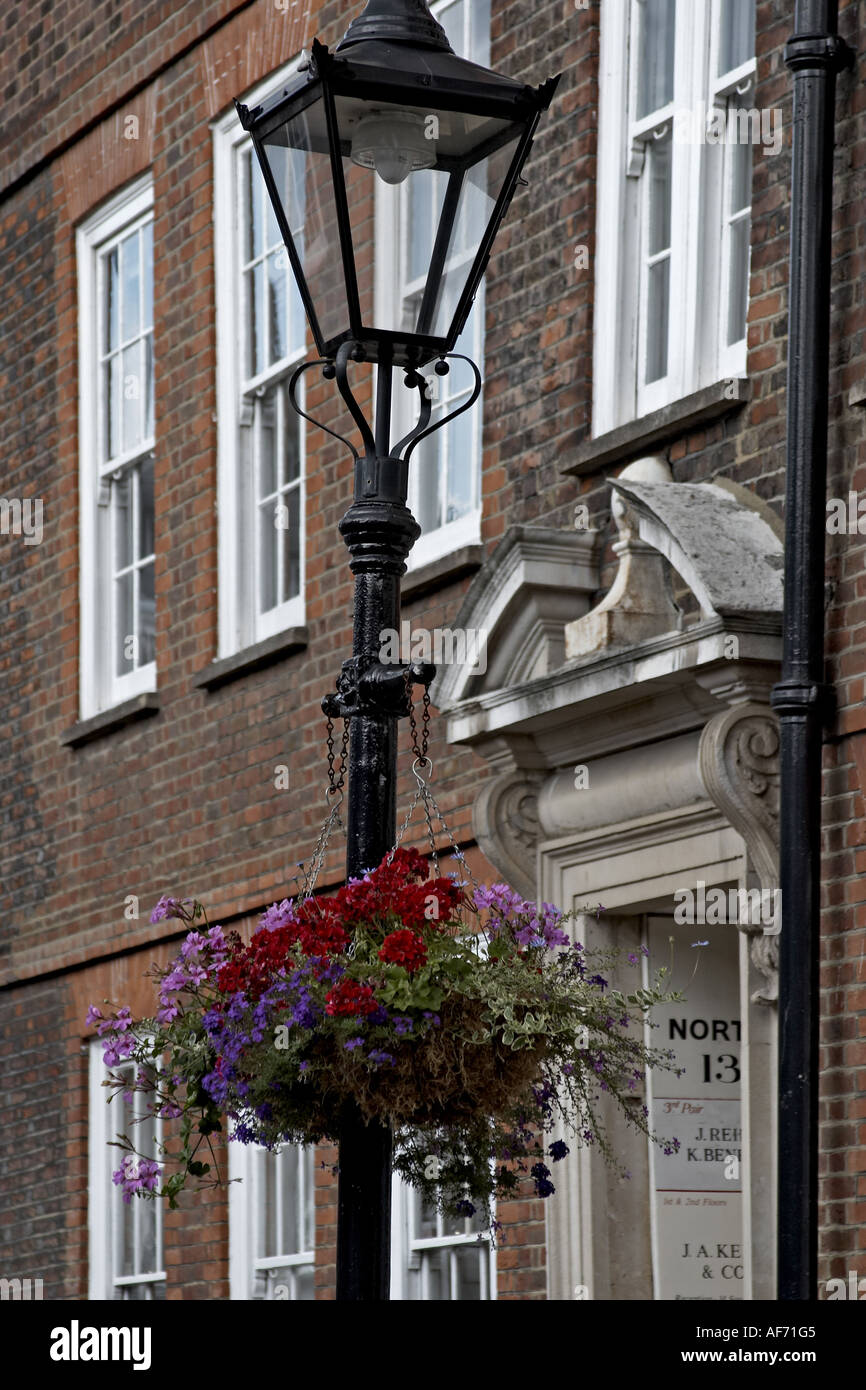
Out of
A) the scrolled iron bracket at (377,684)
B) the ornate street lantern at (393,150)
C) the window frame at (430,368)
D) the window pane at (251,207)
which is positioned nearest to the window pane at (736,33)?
the window frame at (430,368)

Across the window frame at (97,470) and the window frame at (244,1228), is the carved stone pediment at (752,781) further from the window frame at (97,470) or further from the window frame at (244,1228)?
the window frame at (97,470)

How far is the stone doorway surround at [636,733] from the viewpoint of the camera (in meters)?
7.42

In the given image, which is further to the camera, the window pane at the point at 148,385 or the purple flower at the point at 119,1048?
the window pane at the point at 148,385

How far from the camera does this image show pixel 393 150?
5.25 m

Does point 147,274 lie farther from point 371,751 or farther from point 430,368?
point 371,751

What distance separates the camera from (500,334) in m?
9.51

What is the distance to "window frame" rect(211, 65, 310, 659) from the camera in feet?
37.7

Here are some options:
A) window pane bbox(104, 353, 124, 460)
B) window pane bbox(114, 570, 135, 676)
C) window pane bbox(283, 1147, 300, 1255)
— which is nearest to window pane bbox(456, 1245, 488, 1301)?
window pane bbox(283, 1147, 300, 1255)

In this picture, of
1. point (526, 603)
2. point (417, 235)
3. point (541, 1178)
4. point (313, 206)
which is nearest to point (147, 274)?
point (417, 235)

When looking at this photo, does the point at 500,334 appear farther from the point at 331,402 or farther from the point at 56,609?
the point at 56,609

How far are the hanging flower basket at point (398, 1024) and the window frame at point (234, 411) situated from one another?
20.4 feet

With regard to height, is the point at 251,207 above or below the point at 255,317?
above

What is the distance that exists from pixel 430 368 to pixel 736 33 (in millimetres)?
1748
